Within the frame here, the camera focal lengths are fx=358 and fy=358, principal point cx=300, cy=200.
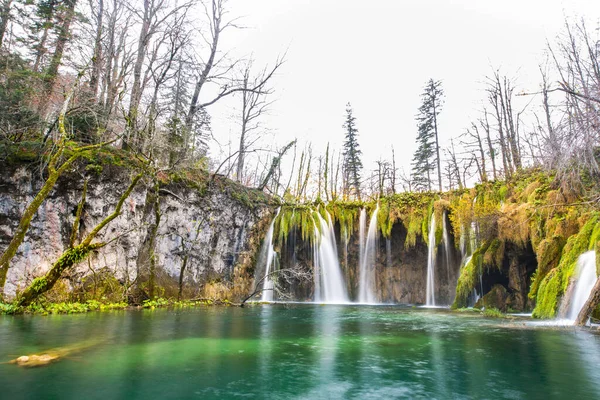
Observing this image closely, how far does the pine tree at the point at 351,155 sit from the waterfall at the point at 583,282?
24.2 meters

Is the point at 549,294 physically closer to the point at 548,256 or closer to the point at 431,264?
the point at 548,256

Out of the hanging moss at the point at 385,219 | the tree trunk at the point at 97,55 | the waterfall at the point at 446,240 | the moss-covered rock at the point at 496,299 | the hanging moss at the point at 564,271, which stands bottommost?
the moss-covered rock at the point at 496,299

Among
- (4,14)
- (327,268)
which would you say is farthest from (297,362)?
(4,14)

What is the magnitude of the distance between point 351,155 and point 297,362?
29970 millimetres

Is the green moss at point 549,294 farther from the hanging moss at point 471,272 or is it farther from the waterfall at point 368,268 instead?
the waterfall at point 368,268

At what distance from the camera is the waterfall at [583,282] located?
761 cm

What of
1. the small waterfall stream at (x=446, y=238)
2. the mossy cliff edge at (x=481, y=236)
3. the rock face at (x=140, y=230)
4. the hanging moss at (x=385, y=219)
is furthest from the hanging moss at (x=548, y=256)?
the rock face at (x=140, y=230)

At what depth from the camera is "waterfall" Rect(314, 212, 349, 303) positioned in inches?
731

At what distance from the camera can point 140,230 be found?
13.0m

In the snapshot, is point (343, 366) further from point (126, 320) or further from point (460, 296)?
point (460, 296)

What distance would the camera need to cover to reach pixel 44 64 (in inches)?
558

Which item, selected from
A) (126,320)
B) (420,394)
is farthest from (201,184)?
(420,394)

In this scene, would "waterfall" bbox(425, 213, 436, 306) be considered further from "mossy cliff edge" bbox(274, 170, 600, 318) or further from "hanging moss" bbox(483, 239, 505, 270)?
"hanging moss" bbox(483, 239, 505, 270)

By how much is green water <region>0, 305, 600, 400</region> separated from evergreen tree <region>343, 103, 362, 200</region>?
84.0ft
